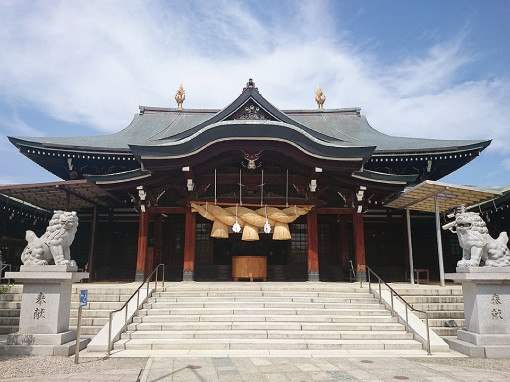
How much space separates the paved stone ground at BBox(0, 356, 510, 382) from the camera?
5.65 meters

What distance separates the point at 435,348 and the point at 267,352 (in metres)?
3.48

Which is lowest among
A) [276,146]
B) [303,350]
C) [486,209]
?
[303,350]

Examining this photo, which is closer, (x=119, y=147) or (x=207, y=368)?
(x=207, y=368)

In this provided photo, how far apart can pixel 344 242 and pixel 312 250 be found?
305cm

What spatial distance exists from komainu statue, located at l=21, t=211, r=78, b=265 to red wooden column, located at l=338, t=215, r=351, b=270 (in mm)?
10796

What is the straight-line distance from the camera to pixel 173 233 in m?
16.5

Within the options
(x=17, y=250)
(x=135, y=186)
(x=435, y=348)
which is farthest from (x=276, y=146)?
(x=17, y=250)

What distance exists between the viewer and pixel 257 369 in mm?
6152

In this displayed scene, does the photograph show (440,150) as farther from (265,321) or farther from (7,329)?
(7,329)

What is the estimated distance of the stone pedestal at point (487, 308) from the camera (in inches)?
285

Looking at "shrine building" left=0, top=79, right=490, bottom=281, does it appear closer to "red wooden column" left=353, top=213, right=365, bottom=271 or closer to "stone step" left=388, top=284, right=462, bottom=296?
"red wooden column" left=353, top=213, right=365, bottom=271

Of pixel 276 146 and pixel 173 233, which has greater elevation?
pixel 276 146

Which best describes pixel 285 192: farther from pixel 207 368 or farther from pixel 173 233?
pixel 207 368

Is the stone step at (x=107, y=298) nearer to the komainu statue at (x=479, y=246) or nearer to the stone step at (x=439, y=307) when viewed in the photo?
the stone step at (x=439, y=307)
